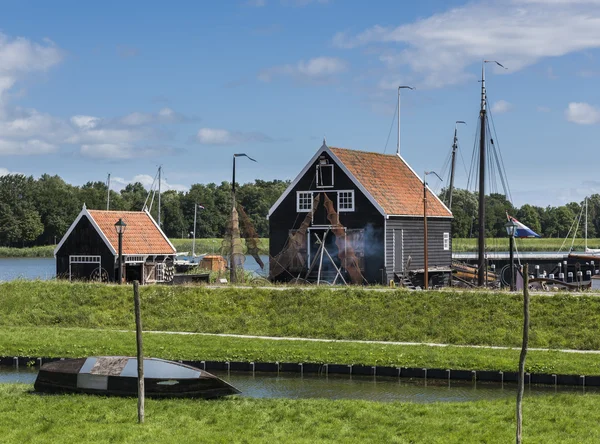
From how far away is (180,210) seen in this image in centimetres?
12562

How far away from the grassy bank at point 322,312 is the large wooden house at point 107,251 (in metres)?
6.06

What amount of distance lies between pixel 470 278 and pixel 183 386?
39035 mm

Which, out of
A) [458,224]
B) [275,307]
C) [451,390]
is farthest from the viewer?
[458,224]

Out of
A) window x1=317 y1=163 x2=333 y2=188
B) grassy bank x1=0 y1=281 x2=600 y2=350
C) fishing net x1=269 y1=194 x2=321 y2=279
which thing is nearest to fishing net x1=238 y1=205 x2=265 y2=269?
fishing net x1=269 y1=194 x2=321 y2=279

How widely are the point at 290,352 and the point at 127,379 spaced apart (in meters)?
7.55

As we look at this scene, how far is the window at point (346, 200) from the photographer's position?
46531mm

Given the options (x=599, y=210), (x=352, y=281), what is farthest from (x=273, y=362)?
(x=599, y=210)

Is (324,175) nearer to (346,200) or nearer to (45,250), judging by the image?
(346,200)

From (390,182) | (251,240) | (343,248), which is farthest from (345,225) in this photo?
(251,240)

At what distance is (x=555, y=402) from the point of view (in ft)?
65.8

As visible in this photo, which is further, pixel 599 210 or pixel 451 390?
pixel 599 210

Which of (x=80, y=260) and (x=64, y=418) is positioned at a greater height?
(x=80, y=260)

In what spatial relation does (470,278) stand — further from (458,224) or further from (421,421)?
(458,224)

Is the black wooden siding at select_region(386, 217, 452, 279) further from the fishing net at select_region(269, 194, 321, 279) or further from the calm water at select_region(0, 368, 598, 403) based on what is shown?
the calm water at select_region(0, 368, 598, 403)
